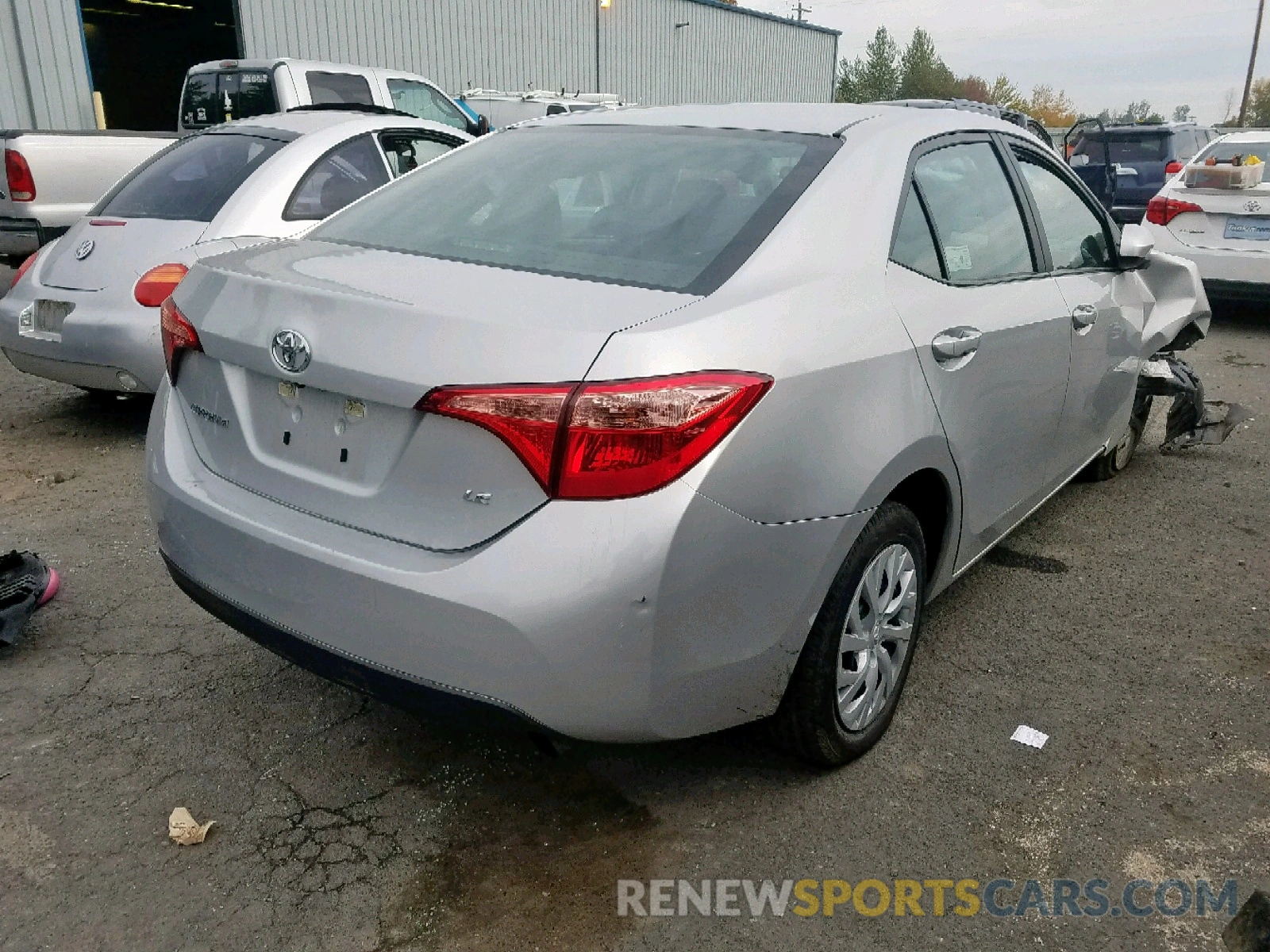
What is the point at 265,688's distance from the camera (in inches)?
120

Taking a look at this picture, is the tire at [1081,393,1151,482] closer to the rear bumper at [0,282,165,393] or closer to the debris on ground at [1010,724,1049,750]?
the debris on ground at [1010,724,1049,750]

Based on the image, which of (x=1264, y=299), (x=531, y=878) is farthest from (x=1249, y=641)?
(x=1264, y=299)

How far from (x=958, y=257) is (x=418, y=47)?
2032 cm

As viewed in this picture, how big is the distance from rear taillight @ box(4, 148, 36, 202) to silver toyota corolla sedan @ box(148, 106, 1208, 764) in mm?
6253

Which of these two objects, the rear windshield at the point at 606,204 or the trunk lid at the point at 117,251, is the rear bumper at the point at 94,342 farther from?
the rear windshield at the point at 606,204

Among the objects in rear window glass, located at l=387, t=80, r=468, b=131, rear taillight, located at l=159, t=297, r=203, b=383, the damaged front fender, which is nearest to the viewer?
rear taillight, located at l=159, t=297, r=203, b=383

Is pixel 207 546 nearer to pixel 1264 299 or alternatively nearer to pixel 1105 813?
pixel 1105 813

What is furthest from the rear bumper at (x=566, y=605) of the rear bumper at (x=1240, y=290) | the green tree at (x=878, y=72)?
the green tree at (x=878, y=72)

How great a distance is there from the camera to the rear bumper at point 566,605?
196 cm

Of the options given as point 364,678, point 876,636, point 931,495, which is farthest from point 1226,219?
point 364,678

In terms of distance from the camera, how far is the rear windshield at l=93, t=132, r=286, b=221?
5.26 meters

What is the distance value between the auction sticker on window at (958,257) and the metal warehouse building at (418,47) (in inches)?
613

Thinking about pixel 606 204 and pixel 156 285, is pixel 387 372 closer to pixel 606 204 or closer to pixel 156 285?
pixel 606 204

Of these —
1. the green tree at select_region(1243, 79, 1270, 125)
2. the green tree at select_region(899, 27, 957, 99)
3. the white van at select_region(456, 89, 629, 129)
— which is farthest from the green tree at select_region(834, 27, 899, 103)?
the white van at select_region(456, 89, 629, 129)
